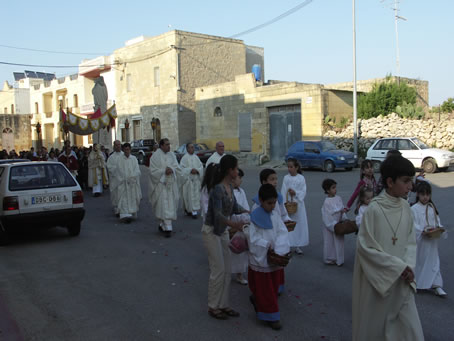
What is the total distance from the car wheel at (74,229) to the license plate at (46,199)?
2.32 ft

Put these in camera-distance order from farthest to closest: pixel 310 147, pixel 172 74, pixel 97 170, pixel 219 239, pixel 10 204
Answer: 1. pixel 172 74
2. pixel 310 147
3. pixel 97 170
4. pixel 10 204
5. pixel 219 239

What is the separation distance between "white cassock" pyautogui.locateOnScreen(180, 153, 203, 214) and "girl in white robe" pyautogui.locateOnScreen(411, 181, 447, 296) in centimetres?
625

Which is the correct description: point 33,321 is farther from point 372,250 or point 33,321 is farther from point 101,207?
point 101,207

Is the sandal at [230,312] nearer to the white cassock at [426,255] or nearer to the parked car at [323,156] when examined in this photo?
the white cassock at [426,255]

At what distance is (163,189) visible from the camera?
28.1ft

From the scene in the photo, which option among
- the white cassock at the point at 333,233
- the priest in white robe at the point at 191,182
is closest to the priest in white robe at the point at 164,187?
the priest in white robe at the point at 191,182

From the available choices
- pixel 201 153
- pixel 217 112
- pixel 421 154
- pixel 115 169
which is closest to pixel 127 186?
pixel 115 169

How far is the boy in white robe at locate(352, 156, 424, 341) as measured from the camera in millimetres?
2844

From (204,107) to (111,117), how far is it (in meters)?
14.2

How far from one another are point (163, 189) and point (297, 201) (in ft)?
9.69

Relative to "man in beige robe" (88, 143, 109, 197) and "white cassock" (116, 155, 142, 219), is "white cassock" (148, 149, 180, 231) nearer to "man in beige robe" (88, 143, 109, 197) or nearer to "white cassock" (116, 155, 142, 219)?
"white cassock" (116, 155, 142, 219)

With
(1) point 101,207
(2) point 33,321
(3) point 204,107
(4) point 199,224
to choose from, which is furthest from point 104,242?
(3) point 204,107

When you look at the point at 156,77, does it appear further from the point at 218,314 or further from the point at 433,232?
the point at 218,314

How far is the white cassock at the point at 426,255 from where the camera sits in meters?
4.84
